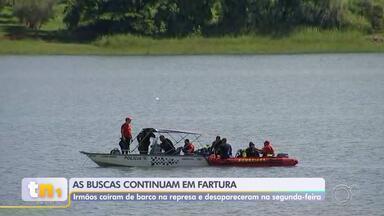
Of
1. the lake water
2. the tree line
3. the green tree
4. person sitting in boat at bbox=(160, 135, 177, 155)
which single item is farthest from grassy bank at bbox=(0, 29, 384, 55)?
person sitting in boat at bbox=(160, 135, 177, 155)

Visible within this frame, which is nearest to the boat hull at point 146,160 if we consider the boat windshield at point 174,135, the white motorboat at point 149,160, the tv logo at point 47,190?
the white motorboat at point 149,160

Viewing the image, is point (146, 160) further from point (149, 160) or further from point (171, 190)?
point (171, 190)

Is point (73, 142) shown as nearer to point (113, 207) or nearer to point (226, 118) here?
point (226, 118)

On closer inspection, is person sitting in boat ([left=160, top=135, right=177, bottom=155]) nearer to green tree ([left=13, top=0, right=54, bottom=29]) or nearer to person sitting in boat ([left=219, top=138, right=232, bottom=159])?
person sitting in boat ([left=219, top=138, right=232, bottom=159])

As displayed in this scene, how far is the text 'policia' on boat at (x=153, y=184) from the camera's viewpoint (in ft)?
166

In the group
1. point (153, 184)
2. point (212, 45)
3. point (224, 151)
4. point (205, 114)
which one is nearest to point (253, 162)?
point (224, 151)

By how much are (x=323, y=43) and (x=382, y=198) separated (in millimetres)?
97243

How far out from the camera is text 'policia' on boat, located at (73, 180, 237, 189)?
1989 inches

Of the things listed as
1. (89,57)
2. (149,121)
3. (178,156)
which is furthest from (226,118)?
(89,57)

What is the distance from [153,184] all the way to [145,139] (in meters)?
8.93

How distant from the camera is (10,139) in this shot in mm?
72625

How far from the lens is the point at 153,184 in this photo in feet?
171

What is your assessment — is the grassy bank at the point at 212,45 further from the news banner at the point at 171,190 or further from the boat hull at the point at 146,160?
the news banner at the point at 171,190

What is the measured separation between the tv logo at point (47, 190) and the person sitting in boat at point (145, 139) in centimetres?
1159
